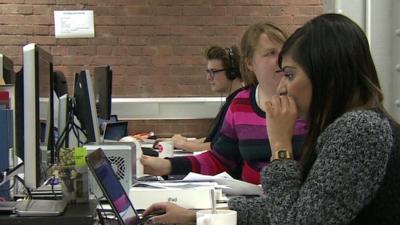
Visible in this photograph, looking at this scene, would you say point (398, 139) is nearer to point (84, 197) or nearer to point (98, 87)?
point (84, 197)

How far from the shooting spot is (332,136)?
1248 mm

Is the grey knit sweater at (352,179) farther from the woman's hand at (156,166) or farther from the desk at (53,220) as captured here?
the woman's hand at (156,166)

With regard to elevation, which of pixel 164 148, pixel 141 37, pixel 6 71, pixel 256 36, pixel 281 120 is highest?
pixel 141 37

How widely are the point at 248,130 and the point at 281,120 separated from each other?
101 cm

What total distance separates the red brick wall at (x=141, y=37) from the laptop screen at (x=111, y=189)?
11.3 feet

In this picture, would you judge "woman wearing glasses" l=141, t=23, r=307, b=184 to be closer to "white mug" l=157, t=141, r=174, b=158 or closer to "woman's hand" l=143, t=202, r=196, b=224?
"woman's hand" l=143, t=202, r=196, b=224

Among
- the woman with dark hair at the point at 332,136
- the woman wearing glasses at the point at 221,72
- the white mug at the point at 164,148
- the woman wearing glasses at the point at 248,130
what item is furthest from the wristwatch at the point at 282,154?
the woman wearing glasses at the point at 221,72

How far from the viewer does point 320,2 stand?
17.0ft

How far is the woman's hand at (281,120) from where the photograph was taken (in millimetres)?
1412

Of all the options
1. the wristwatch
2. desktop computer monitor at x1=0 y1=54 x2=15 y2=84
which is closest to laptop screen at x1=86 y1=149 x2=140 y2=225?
the wristwatch

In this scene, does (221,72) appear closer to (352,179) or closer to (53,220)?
(53,220)

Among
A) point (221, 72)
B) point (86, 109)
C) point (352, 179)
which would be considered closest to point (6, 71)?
point (86, 109)

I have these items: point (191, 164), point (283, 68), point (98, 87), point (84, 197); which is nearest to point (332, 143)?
point (283, 68)

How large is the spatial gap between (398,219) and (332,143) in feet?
0.74
